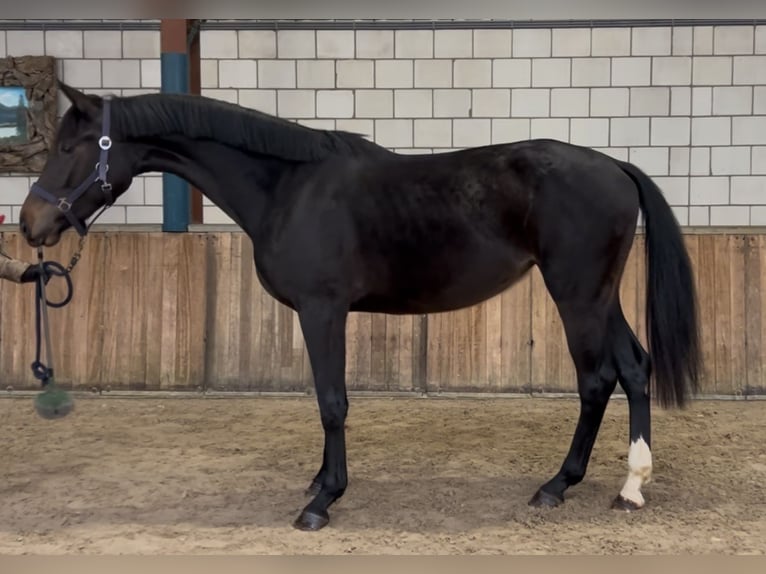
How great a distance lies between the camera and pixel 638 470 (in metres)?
2.70

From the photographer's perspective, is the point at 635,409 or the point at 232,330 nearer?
the point at 635,409

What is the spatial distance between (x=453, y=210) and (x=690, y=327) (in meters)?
1.04

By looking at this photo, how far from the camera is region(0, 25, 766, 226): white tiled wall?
17.3 feet

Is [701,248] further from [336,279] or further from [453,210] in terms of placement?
[336,279]

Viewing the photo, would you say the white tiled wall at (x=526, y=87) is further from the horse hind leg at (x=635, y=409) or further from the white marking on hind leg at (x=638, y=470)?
the white marking on hind leg at (x=638, y=470)

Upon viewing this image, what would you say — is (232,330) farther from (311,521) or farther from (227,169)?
(311,521)

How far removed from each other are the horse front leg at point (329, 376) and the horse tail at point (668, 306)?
1.23 m

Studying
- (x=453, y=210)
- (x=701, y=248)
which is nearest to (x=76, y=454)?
(x=453, y=210)

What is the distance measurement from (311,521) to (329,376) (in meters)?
0.53

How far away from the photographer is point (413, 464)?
3.32 metres

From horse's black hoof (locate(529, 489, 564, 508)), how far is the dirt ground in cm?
3

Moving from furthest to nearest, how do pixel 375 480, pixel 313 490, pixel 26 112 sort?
1. pixel 26 112
2. pixel 375 480
3. pixel 313 490

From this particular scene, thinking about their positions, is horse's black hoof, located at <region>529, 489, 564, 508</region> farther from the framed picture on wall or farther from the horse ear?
the framed picture on wall

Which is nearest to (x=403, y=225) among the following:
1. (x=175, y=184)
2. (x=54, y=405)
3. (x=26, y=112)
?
(x=54, y=405)
